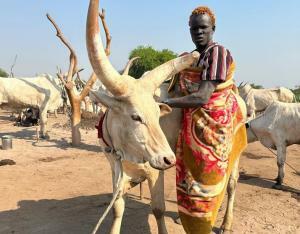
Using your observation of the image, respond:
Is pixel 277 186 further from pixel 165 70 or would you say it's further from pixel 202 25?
pixel 165 70

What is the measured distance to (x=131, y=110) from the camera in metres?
2.60

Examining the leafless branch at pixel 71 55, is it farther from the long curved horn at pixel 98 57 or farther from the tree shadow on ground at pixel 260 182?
the long curved horn at pixel 98 57

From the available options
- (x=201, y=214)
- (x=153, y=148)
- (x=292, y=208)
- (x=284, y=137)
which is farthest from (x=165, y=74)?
(x=284, y=137)

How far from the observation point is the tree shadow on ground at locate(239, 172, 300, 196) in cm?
640

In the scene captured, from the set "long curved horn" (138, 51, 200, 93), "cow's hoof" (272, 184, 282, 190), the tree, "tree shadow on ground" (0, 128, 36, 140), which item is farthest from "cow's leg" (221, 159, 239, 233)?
"tree shadow on ground" (0, 128, 36, 140)

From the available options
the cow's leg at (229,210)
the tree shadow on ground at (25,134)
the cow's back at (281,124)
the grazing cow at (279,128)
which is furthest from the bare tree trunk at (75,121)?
the cow's leg at (229,210)

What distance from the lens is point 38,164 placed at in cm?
821

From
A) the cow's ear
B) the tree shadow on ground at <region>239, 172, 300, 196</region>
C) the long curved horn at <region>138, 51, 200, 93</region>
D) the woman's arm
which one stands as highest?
the long curved horn at <region>138, 51, 200, 93</region>

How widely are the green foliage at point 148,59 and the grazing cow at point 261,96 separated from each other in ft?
65.9

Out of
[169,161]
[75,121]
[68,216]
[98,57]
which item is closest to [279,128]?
[68,216]

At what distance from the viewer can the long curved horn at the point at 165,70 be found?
2844 mm

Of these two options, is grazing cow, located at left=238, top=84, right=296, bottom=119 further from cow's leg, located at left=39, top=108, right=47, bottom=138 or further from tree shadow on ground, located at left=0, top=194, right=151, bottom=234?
tree shadow on ground, located at left=0, top=194, right=151, bottom=234

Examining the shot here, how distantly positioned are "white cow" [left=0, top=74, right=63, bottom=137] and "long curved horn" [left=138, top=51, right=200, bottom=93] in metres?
9.15

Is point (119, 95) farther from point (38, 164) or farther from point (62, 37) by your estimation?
point (62, 37)
